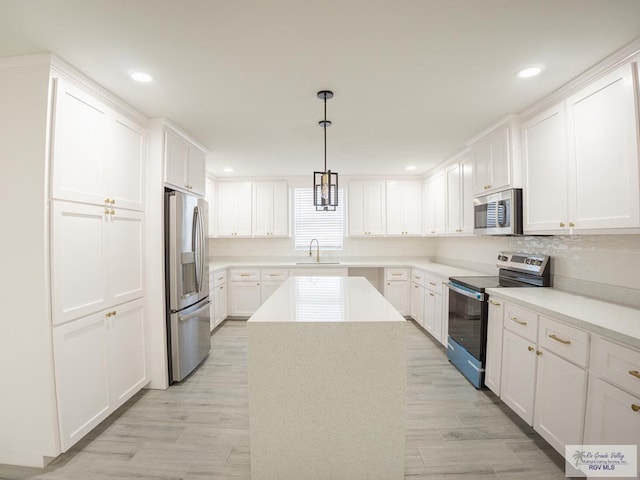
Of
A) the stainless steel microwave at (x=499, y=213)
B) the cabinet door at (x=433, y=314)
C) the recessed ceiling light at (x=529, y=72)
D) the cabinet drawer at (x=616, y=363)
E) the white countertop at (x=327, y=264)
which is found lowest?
the cabinet door at (x=433, y=314)

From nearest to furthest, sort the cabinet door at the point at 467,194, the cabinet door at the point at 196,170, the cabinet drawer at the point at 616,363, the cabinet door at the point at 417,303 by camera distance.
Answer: the cabinet drawer at the point at 616,363
the cabinet door at the point at 196,170
the cabinet door at the point at 467,194
the cabinet door at the point at 417,303

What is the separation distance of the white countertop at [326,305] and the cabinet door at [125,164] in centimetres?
146

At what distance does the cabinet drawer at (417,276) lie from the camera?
14.3 feet

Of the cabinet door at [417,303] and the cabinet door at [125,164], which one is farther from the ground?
the cabinet door at [125,164]

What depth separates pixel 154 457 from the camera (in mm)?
1896

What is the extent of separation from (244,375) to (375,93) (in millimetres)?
2821

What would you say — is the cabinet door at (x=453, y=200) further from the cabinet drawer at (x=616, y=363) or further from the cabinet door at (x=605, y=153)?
the cabinet drawer at (x=616, y=363)

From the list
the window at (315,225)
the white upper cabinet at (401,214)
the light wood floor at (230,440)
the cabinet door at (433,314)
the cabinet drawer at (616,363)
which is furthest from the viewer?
the window at (315,225)

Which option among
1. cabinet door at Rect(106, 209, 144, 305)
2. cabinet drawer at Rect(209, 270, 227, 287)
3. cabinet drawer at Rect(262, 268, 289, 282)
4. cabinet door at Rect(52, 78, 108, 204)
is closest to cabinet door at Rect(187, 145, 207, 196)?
cabinet door at Rect(106, 209, 144, 305)

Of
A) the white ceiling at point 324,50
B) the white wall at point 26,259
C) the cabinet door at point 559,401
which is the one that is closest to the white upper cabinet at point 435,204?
the white ceiling at point 324,50

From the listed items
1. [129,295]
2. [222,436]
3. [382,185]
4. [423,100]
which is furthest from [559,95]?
[129,295]

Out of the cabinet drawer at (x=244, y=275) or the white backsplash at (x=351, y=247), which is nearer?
the cabinet drawer at (x=244, y=275)

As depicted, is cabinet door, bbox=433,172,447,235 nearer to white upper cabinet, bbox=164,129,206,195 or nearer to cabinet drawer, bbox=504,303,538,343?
cabinet drawer, bbox=504,303,538,343

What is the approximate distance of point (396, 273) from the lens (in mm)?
4836
